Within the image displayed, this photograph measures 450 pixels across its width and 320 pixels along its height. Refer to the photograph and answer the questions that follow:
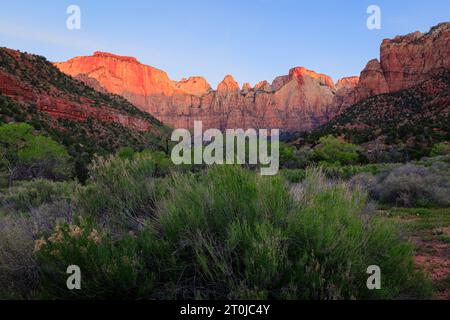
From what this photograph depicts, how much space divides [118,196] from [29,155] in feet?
71.5

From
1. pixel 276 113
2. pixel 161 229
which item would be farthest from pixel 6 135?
pixel 276 113

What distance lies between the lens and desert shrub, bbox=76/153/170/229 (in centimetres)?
509

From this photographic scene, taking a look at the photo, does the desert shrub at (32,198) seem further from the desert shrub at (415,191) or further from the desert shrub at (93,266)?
the desert shrub at (415,191)

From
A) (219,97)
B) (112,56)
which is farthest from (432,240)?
(112,56)

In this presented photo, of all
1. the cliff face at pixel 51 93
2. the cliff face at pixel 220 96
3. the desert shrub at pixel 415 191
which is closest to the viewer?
the desert shrub at pixel 415 191

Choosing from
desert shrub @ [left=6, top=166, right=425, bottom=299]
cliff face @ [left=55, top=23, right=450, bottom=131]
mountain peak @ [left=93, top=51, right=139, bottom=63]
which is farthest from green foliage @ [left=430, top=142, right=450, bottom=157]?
mountain peak @ [left=93, top=51, right=139, bottom=63]

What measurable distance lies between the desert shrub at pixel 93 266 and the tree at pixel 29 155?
21001 millimetres

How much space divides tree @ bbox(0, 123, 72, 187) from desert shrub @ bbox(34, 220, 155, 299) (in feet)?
68.9

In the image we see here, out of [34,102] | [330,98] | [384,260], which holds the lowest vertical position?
[384,260]

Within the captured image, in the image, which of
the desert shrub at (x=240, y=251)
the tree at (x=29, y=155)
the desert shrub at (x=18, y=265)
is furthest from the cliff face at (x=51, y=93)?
the desert shrub at (x=240, y=251)

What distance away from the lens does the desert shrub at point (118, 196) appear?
509 cm
